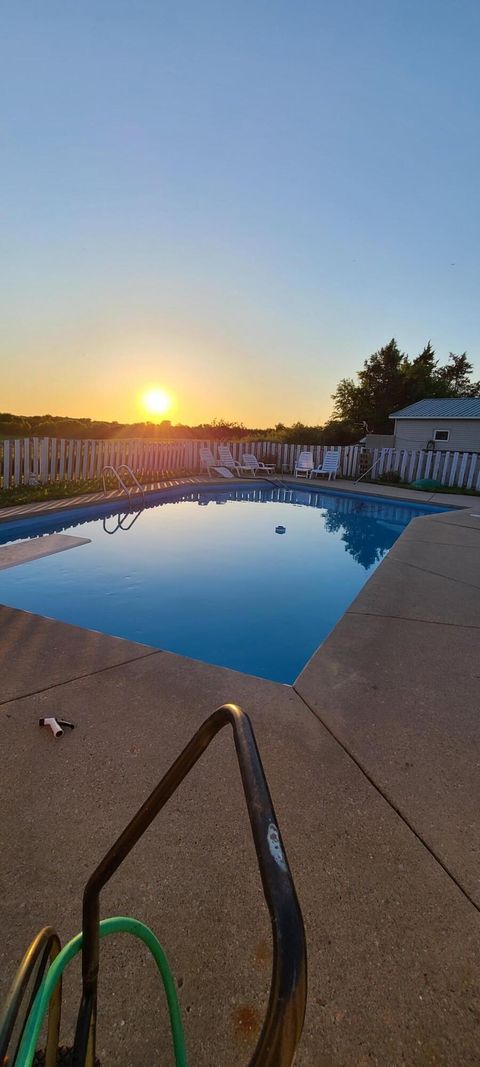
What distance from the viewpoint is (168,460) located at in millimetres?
15227

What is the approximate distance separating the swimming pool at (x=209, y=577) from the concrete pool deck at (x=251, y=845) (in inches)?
55.5

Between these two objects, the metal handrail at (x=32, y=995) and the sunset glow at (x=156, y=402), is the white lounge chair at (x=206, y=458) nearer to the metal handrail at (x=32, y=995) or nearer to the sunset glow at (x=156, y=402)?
the sunset glow at (x=156, y=402)

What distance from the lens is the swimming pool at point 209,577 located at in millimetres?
4582

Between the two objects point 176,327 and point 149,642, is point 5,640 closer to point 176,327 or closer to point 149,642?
point 149,642

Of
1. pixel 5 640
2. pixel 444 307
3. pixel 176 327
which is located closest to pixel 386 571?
pixel 5 640

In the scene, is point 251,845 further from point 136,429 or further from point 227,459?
point 136,429

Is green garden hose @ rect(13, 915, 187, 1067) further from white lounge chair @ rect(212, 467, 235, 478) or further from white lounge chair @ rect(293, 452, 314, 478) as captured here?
white lounge chair @ rect(293, 452, 314, 478)

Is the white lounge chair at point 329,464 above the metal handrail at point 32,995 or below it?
above

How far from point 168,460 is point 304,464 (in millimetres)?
5303

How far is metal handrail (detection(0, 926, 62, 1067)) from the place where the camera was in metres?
0.54

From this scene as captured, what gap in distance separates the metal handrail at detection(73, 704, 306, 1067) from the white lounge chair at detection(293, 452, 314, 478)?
16488mm

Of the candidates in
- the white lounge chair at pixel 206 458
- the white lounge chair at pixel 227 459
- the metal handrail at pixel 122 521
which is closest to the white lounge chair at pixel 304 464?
the white lounge chair at pixel 227 459

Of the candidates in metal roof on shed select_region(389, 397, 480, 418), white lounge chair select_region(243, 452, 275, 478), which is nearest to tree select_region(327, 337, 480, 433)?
metal roof on shed select_region(389, 397, 480, 418)

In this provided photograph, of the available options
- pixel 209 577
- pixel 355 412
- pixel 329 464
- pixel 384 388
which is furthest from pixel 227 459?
pixel 384 388
